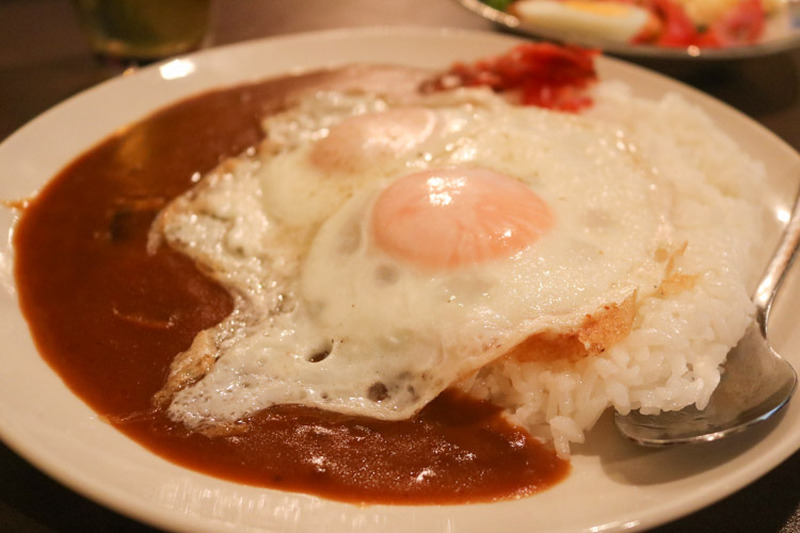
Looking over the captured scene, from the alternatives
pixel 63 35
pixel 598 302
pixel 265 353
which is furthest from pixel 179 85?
pixel 598 302

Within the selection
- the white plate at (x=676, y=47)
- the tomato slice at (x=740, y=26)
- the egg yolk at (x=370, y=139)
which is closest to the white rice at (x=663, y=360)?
the egg yolk at (x=370, y=139)

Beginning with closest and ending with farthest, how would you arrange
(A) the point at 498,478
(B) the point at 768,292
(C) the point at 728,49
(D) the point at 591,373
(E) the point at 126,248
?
1. (A) the point at 498,478
2. (D) the point at 591,373
3. (B) the point at 768,292
4. (E) the point at 126,248
5. (C) the point at 728,49

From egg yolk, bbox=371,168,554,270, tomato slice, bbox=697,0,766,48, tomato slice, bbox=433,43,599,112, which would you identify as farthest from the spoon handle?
tomato slice, bbox=697,0,766,48

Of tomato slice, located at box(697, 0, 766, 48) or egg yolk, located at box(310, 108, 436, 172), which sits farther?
tomato slice, located at box(697, 0, 766, 48)

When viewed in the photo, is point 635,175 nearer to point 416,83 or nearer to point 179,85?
point 416,83

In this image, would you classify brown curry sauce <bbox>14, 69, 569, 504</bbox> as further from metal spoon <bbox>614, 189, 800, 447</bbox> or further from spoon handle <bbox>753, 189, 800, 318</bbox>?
spoon handle <bbox>753, 189, 800, 318</bbox>

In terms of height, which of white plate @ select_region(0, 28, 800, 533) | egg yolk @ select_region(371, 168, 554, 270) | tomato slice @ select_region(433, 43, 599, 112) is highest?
egg yolk @ select_region(371, 168, 554, 270)
